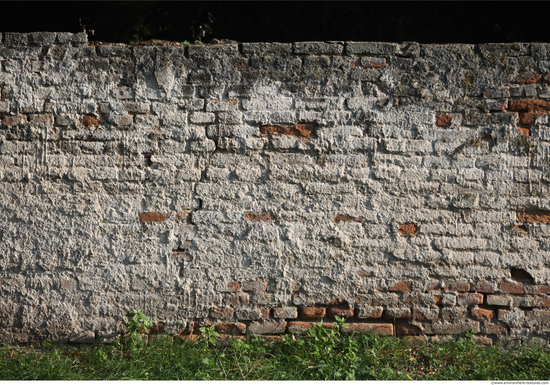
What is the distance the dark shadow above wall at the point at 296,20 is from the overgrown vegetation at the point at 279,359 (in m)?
4.61

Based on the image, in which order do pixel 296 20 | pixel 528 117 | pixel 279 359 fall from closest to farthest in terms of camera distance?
pixel 279 359, pixel 528 117, pixel 296 20

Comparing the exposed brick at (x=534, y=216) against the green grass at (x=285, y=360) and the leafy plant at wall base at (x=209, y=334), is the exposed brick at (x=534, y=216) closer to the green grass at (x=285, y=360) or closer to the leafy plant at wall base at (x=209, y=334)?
the green grass at (x=285, y=360)

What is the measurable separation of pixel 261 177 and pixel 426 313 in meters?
1.51

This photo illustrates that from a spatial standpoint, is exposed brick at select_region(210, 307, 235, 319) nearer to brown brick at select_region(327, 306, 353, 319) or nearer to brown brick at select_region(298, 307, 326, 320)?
brown brick at select_region(298, 307, 326, 320)

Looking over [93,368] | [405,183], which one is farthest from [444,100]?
[93,368]

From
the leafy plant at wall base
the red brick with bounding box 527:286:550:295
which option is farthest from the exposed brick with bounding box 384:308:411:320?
the leafy plant at wall base

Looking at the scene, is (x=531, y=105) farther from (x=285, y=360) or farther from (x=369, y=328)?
(x=285, y=360)

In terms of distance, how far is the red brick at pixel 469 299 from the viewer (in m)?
2.97

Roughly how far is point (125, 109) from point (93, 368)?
1.70 meters

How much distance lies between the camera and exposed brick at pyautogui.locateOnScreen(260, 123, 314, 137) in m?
2.95

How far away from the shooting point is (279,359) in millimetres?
2811

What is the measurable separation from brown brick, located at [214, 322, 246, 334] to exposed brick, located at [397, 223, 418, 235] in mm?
1296

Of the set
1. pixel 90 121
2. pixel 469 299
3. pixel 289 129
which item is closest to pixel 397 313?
pixel 469 299

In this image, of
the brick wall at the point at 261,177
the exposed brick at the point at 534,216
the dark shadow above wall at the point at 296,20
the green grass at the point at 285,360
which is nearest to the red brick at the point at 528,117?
the brick wall at the point at 261,177
